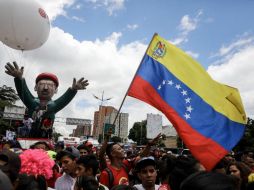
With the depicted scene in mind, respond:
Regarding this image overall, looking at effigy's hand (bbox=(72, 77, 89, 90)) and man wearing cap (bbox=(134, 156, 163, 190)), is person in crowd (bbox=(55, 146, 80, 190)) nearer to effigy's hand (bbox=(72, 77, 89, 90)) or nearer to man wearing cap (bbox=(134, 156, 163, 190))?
man wearing cap (bbox=(134, 156, 163, 190))

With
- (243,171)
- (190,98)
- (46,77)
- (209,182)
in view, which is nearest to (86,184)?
(209,182)

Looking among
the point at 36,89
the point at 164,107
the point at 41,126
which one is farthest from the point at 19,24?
the point at 164,107

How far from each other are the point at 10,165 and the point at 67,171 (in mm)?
Result: 1904

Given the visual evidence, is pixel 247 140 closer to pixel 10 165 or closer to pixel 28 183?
pixel 28 183

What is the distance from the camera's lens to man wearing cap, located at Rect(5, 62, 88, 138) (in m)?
6.65

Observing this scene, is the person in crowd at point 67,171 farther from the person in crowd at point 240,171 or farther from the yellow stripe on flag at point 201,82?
the person in crowd at point 240,171

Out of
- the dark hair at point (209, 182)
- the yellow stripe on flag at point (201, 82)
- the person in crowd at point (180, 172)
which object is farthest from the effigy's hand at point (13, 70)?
the dark hair at point (209, 182)

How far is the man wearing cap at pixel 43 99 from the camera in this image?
6.65m

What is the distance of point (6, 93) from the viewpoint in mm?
38281

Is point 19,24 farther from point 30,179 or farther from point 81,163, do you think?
point 30,179

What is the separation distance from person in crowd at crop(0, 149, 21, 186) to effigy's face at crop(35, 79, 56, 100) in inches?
175

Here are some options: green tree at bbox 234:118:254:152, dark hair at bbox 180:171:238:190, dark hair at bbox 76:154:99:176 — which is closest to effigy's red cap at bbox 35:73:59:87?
dark hair at bbox 76:154:99:176

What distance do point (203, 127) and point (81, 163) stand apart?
5.76 feet

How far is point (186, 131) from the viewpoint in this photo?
455cm
